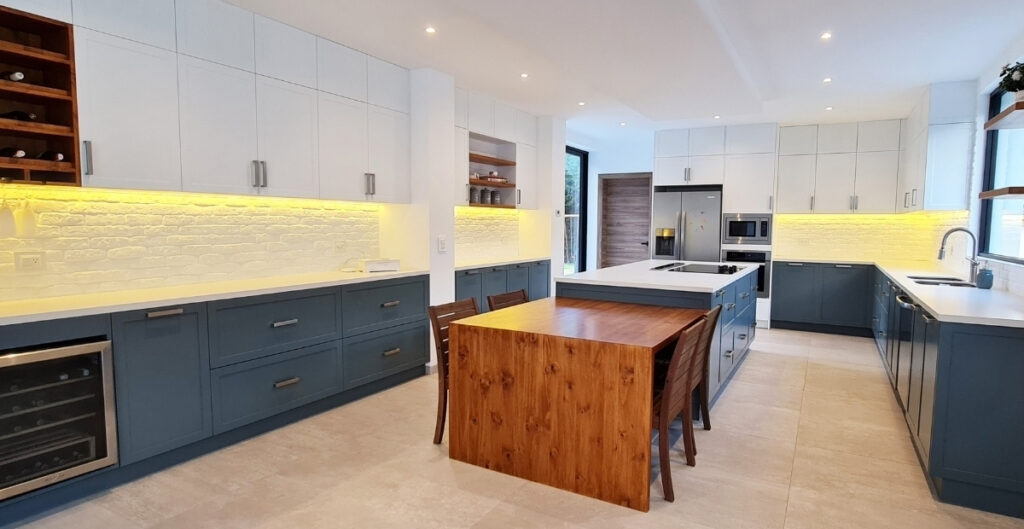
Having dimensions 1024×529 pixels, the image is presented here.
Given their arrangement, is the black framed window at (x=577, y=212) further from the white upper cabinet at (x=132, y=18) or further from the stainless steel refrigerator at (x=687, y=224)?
the white upper cabinet at (x=132, y=18)

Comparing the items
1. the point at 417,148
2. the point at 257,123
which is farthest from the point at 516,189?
the point at 257,123

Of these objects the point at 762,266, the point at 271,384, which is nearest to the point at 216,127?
the point at 271,384

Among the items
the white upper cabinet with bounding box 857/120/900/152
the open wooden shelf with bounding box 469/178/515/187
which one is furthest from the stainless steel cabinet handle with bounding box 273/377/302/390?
the white upper cabinet with bounding box 857/120/900/152

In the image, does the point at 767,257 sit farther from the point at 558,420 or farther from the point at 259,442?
the point at 259,442

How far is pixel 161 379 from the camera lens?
2.77m

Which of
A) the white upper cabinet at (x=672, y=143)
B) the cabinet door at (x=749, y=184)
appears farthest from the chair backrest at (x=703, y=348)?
the white upper cabinet at (x=672, y=143)

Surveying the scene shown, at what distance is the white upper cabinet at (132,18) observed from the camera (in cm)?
266

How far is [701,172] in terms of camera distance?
6.98 meters

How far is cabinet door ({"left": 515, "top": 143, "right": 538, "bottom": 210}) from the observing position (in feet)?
19.9

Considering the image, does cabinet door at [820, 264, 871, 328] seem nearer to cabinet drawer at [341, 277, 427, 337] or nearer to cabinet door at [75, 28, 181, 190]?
cabinet drawer at [341, 277, 427, 337]

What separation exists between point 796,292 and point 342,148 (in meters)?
5.42

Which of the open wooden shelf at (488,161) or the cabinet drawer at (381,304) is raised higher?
the open wooden shelf at (488,161)

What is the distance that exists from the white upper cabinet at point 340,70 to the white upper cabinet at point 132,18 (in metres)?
1.01

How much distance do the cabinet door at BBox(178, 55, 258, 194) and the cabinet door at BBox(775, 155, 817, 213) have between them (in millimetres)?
5935
